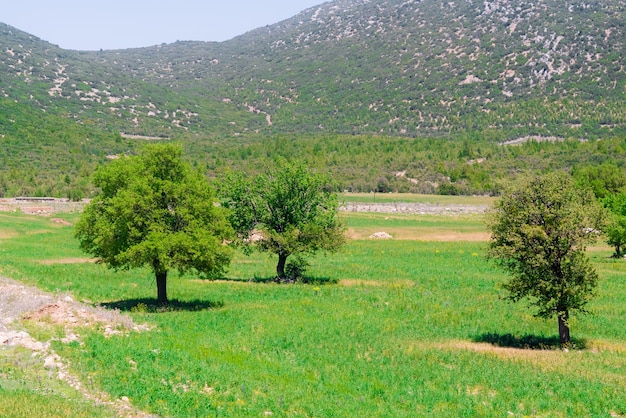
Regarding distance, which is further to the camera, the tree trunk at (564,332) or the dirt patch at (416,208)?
the dirt patch at (416,208)

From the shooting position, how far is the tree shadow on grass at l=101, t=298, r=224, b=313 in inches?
1188

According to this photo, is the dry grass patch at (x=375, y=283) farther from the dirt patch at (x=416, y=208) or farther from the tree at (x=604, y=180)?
the dirt patch at (x=416, y=208)

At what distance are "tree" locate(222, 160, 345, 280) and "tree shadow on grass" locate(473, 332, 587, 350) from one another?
1656 centimetres

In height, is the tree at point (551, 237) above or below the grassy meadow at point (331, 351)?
above

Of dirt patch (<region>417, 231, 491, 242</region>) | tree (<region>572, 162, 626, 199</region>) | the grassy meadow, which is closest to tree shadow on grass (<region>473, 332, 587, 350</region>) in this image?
the grassy meadow

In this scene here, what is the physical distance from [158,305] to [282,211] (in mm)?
13808

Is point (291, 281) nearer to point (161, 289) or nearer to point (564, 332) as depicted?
point (161, 289)

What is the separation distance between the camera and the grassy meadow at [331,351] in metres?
16.8

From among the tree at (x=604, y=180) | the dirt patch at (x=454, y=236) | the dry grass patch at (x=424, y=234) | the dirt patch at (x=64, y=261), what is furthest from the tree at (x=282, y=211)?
the tree at (x=604, y=180)

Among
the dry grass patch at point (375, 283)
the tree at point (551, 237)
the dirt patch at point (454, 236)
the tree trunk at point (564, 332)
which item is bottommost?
the dirt patch at point (454, 236)

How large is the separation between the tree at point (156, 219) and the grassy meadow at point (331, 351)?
8.33ft

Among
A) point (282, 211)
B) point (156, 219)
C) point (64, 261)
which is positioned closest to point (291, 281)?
point (282, 211)

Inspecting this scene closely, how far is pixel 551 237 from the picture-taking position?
81.7ft

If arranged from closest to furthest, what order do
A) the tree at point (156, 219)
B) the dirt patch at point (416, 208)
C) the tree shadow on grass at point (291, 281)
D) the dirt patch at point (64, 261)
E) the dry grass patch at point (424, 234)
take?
the tree at point (156, 219)
the tree shadow on grass at point (291, 281)
the dirt patch at point (64, 261)
the dry grass patch at point (424, 234)
the dirt patch at point (416, 208)
